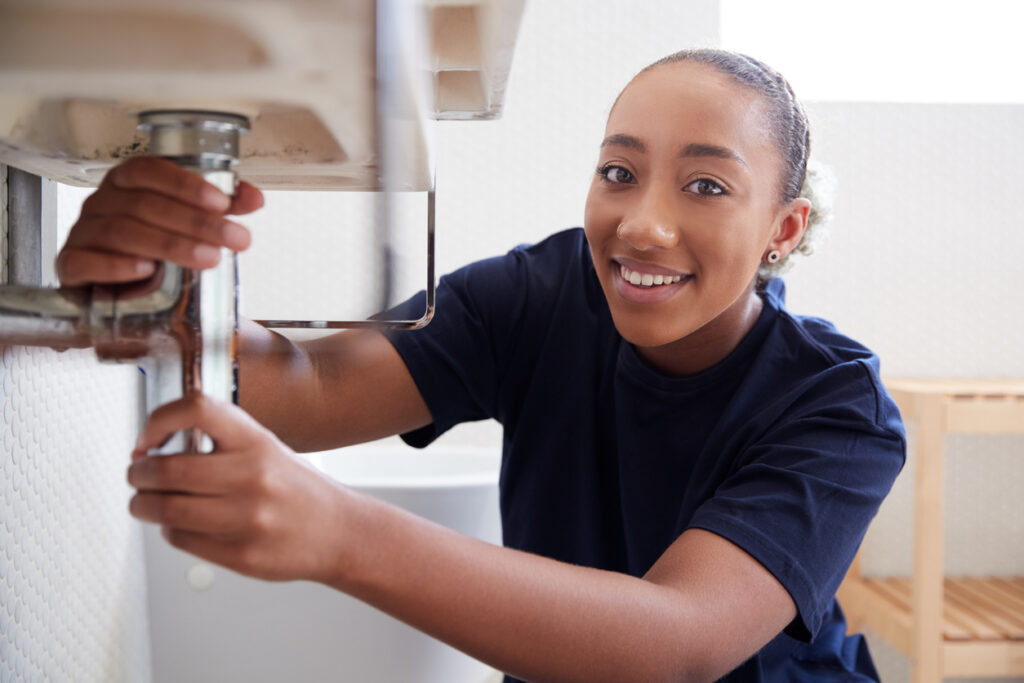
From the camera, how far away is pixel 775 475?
67 cm

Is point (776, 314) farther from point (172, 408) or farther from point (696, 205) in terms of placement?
point (172, 408)

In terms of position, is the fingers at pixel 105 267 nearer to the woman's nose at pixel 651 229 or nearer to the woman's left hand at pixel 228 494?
the woman's left hand at pixel 228 494

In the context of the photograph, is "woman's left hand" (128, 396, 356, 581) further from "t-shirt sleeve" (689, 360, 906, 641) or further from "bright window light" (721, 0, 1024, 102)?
A: "bright window light" (721, 0, 1024, 102)

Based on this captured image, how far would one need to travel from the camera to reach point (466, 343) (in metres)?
0.82

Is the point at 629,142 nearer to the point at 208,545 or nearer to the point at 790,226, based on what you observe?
the point at 790,226

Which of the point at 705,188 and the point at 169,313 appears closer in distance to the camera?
the point at 169,313

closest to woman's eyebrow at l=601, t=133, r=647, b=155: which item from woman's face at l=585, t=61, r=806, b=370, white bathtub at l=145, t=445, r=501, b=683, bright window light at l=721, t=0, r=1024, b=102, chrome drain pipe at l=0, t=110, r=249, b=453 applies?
woman's face at l=585, t=61, r=806, b=370

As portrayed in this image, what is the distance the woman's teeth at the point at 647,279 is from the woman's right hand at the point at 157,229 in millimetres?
436

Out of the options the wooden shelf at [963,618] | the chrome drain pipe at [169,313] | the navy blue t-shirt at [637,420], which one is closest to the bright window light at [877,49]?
the wooden shelf at [963,618]

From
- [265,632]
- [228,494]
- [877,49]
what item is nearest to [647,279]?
[228,494]

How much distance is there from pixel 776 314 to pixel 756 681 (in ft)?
1.10

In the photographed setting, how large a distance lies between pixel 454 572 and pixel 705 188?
432 millimetres

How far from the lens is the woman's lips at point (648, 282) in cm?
74

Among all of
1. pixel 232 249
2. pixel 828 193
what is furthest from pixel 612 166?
pixel 232 249
